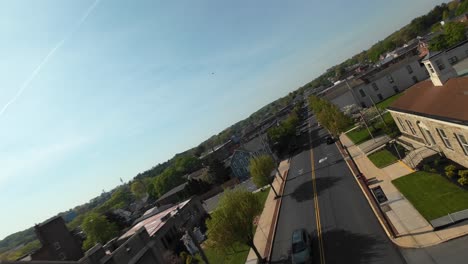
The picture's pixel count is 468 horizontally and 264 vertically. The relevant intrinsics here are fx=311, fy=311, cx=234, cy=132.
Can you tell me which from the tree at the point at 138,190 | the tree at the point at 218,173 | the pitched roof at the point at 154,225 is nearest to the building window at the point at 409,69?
the tree at the point at 218,173

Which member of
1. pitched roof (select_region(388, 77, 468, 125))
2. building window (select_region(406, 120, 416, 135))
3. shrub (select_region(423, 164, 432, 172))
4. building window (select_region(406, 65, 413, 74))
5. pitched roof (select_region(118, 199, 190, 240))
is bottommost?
shrub (select_region(423, 164, 432, 172))

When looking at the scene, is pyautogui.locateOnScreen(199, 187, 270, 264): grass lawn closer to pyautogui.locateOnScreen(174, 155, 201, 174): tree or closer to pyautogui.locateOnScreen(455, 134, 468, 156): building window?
pyautogui.locateOnScreen(455, 134, 468, 156): building window

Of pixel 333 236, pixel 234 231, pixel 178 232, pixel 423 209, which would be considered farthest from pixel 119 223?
pixel 423 209

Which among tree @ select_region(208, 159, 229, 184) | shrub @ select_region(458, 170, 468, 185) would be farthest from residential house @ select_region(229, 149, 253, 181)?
shrub @ select_region(458, 170, 468, 185)

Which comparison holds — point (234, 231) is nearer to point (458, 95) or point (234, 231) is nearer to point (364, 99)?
point (458, 95)

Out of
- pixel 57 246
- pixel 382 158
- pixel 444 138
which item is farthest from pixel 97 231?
pixel 444 138

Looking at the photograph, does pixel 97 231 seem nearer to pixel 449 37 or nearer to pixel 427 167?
pixel 427 167
